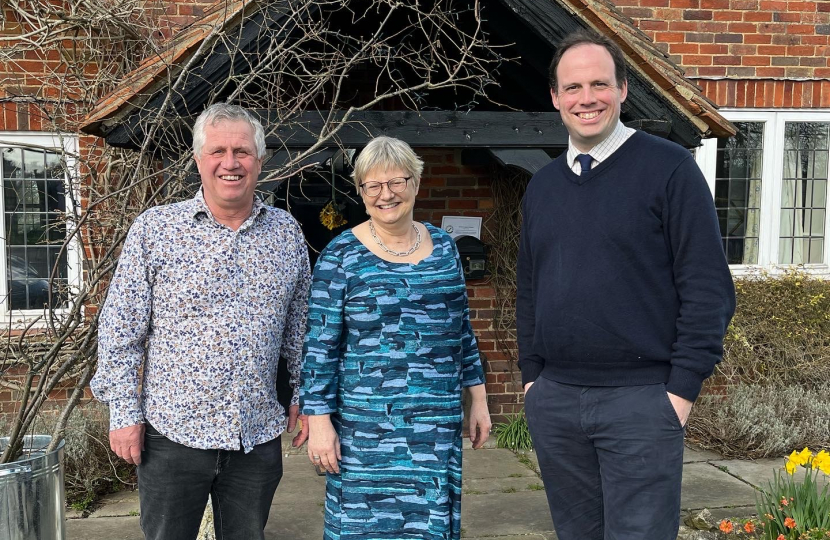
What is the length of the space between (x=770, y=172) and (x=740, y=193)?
288mm

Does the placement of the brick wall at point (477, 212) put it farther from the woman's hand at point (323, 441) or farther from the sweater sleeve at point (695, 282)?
the sweater sleeve at point (695, 282)

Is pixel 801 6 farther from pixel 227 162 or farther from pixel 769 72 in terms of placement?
pixel 227 162

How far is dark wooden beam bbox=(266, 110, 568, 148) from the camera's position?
156 inches

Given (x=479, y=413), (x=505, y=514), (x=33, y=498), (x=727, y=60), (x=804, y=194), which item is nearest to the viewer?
(x=479, y=413)

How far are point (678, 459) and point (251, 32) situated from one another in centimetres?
279

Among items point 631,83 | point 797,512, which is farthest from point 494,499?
point 631,83

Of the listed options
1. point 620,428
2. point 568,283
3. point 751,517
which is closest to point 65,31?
point 568,283

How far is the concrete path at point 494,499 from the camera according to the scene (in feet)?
13.9

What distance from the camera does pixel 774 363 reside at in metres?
6.04

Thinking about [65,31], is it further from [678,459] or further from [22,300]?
[678,459]

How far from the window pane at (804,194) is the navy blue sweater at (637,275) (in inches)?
191

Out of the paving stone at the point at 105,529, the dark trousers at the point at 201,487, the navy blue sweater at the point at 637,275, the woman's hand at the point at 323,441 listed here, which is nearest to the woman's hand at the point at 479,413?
the navy blue sweater at the point at 637,275

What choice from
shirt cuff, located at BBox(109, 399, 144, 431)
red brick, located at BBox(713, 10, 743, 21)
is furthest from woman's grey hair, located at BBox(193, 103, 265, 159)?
red brick, located at BBox(713, 10, 743, 21)

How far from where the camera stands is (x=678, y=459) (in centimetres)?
235
